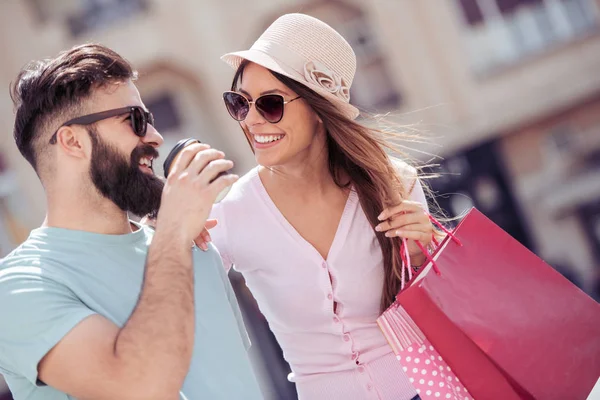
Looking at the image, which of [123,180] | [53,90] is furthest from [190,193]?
[53,90]

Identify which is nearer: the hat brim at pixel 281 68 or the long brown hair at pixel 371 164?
the hat brim at pixel 281 68

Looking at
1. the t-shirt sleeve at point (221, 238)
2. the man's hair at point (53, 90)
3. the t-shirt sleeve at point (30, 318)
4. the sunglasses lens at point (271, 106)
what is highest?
the man's hair at point (53, 90)

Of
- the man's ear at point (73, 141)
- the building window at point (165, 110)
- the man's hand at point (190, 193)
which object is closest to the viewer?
the man's hand at point (190, 193)

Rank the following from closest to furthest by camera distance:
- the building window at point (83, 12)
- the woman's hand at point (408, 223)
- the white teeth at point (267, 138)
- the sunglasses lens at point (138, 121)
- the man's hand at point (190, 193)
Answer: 1. the man's hand at point (190, 193)
2. the sunglasses lens at point (138, 121)
3. the woman's hand at point (408, 223)
4. the white teeth at point (267, 138)
5. the building window at point (83, 12)

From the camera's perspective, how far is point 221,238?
3.04 metres

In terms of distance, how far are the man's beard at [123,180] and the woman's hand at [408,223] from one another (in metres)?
0.81

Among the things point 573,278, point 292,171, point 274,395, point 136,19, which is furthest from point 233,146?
point 292,171

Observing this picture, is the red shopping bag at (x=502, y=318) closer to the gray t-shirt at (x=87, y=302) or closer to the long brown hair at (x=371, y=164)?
the long brown hair at (x=371, y=164)

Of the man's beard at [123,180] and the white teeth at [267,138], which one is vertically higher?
the man's beard at [123,180]

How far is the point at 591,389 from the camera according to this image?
8.66 feet

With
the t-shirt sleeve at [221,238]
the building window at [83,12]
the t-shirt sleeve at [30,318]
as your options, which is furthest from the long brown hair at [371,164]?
the building window at [83,12]

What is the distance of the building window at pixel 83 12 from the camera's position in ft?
45.3

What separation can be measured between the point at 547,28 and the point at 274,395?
8.31 metres

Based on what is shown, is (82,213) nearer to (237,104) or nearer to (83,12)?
(237,104)
